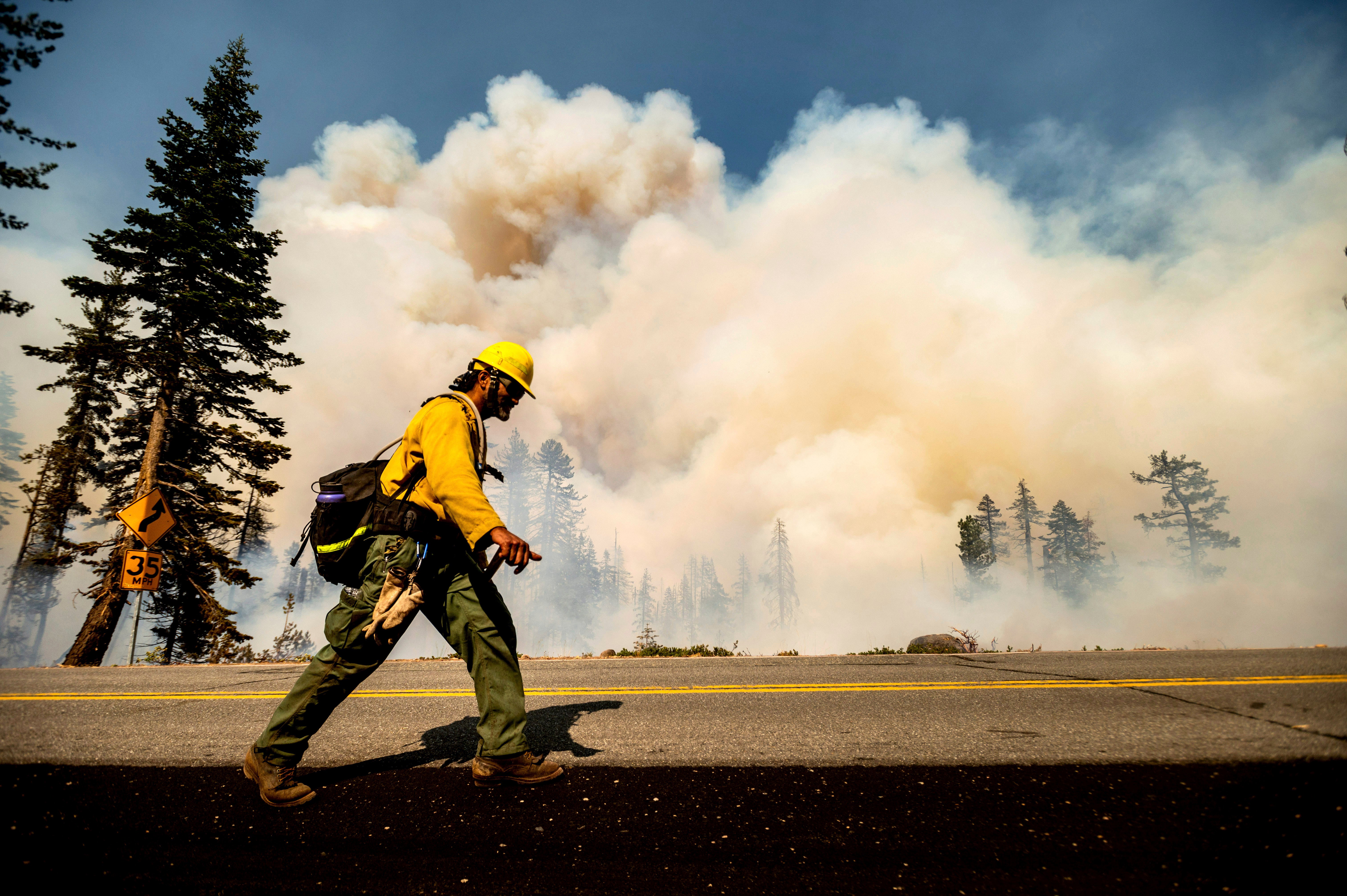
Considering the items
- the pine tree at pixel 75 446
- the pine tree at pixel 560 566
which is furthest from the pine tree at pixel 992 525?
the pine tree at pixel 75 446

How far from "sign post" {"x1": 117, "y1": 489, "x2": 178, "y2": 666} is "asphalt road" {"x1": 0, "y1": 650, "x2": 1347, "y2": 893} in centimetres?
843

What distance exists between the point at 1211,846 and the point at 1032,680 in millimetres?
4015

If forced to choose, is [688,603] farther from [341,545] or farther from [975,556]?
[341,545]

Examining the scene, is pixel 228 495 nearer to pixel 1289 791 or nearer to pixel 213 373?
pixel 213 373

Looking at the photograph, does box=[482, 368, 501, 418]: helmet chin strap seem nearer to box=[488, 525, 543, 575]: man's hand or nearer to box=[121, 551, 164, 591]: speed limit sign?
box=[488, 525, 543, 575]: man's hand

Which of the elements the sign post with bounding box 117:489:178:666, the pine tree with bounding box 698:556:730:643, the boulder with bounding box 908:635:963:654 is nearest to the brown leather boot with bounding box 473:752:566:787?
the boulder with bounding box 908:635:963:654

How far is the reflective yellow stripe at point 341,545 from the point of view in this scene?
3.03 meters

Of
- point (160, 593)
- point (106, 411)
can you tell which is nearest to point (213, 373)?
point (160, 593)

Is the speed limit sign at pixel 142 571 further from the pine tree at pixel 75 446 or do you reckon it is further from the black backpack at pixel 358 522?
the black backpack at pixel 358 522

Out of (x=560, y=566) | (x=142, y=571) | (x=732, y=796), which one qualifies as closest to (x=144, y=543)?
(x=142, y=571)

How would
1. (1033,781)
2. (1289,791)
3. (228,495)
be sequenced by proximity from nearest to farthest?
(1289,791) < (1033,781) < (228,495)

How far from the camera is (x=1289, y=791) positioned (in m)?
2.53

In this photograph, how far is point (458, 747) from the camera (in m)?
3.70

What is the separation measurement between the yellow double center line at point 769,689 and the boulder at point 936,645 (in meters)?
3.83
